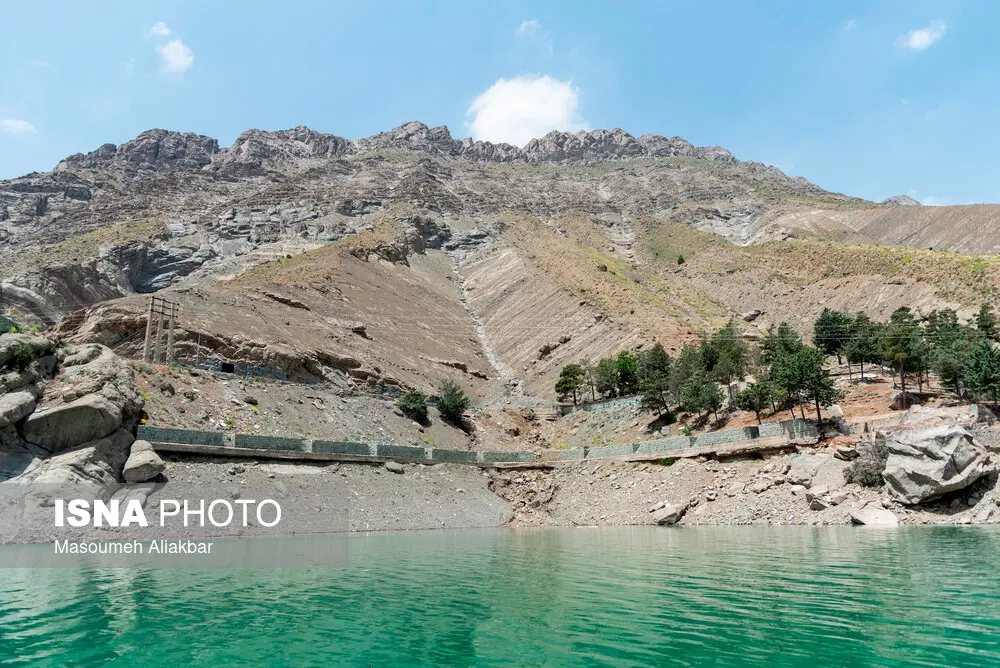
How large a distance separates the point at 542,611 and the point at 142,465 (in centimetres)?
2238

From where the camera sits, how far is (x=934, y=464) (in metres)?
25.8

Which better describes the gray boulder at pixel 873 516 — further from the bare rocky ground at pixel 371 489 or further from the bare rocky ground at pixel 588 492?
the bare rocky ground at pixel 371 489

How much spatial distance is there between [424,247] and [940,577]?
9601 cm

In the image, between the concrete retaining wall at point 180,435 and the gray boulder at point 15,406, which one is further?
the concrete retaining wall at point 180,435

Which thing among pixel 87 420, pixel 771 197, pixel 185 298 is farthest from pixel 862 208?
pixel 87 420

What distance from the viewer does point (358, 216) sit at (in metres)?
120

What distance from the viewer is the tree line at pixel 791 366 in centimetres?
3528

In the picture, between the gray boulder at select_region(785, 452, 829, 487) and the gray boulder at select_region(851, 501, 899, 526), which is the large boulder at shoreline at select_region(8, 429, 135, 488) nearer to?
the gray boulder at select_region(785, 452, 829, 487)

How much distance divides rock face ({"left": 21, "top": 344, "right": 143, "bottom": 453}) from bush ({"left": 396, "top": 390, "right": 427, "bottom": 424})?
18219mm

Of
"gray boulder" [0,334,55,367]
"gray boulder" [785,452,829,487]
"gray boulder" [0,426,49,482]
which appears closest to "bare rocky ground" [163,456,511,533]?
"gray boulder" [0,426,49,482]

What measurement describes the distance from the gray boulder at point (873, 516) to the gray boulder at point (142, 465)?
97.6ft

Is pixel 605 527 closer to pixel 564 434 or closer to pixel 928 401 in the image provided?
pixel 564 434

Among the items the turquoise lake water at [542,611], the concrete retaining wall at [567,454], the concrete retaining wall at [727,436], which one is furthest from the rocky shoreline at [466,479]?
the turquoise lake water at [542,611]

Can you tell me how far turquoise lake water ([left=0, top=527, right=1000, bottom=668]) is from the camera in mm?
8570
